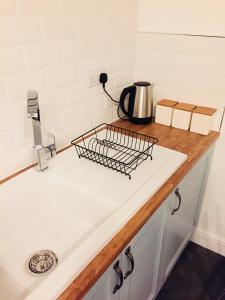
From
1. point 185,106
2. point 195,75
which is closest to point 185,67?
point 195,75

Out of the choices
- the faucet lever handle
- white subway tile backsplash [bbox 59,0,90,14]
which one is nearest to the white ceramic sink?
the faucet lever handle

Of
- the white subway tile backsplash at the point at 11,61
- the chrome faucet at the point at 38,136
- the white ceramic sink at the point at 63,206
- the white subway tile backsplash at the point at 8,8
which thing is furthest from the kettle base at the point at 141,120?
the white subway tile backsplash at the point at 8,8

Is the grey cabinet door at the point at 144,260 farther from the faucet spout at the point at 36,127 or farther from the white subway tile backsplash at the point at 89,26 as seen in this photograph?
the white subway tile backsplash at the point at 89,26

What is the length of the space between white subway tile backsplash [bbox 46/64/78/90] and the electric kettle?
1.17ft

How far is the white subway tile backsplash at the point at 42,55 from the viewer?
41.1 inches

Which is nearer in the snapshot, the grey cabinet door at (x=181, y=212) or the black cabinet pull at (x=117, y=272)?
the black cabinet pull at (x=117, y=272)

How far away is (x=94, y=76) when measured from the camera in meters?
1.40

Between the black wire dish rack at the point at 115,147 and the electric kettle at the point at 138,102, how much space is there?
142mm

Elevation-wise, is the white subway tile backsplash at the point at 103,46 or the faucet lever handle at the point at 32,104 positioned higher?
the white subway tile backsplash at the point at 103,46

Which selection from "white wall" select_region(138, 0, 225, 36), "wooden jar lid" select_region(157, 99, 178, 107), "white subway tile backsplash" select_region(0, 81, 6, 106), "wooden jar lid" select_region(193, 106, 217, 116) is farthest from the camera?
"wooden jar lid" select_region(157, 99, 178, 107)

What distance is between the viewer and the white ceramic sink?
92 cm

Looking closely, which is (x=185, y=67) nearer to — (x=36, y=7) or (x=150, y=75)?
(x=150, y=75)

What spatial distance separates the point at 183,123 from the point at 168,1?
0.66 m

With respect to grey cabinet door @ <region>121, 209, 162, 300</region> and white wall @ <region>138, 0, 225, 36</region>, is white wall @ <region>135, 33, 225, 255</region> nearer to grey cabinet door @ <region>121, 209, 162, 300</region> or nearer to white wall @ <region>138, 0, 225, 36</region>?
white wall @ <region>138, 0, 225, 36</region>
